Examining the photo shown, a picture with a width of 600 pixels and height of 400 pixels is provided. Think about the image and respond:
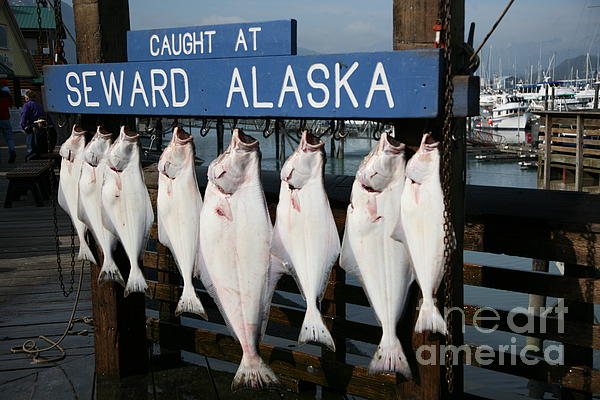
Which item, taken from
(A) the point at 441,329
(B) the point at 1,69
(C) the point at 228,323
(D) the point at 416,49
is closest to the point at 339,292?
(C) the point at 228,323

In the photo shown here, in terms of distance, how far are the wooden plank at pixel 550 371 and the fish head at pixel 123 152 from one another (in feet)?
6.49

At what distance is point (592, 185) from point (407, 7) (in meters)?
13.9

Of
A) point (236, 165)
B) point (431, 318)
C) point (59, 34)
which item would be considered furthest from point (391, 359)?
point (59, 34)

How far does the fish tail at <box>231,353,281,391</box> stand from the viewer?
2.83 metres

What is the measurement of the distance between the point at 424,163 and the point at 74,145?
2.02 meters

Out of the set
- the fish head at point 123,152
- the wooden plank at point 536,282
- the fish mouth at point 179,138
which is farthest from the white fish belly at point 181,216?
the wooden plank at point 536,282

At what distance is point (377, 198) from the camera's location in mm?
2604

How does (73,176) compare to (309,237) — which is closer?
(309,237)

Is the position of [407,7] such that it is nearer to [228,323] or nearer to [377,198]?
[377,198]

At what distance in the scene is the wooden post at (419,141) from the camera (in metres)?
2.67

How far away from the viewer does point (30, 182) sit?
11.0m

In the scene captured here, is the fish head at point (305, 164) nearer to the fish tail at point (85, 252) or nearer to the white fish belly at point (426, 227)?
the white fish belly at point (426, 227)

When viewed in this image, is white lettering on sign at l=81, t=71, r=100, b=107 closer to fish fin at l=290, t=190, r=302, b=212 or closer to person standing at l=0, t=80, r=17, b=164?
fish fin at l=290, t=190, r=302, b=212

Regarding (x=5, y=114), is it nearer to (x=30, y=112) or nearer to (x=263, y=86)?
(x=30, y=112)
